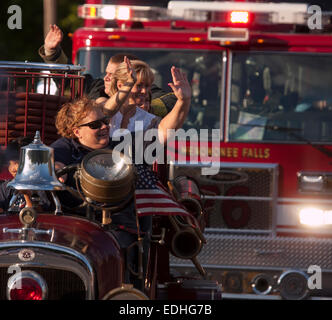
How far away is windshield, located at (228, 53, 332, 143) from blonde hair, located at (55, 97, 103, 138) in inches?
181

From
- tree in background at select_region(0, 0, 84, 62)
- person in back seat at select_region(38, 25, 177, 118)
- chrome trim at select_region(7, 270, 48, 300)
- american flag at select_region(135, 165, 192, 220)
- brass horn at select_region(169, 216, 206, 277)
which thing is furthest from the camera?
tree in background at select_region(0, 0, 84, 62)

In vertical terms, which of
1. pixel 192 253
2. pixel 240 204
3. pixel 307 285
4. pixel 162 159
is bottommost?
pixel 307 285

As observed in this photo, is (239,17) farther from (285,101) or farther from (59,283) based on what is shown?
(59,283)

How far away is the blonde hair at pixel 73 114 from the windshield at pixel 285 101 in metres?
4.59

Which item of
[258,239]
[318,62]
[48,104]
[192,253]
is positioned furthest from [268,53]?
[192,253]

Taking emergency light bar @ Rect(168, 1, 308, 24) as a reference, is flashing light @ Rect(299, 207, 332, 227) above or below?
below

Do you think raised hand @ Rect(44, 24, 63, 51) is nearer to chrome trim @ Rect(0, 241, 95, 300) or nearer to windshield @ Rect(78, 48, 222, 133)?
windshield @ Rect(78, 48, 222, 133)

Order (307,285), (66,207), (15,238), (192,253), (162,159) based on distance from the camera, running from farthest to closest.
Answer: (307,285) < (162,159) < (192,253) < (66,207) < (15,238)

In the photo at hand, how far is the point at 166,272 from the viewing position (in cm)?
638

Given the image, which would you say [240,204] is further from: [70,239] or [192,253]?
[70,239]

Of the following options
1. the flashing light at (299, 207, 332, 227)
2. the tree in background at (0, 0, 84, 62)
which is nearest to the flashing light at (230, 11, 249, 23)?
the flashing light at (299, 207, 332, 227)

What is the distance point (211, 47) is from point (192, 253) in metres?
4.24

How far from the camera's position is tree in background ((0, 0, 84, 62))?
23.3m

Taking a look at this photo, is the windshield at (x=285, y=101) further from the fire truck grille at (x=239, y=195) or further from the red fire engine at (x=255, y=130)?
the fire truck grille at (x=239, y=195)
